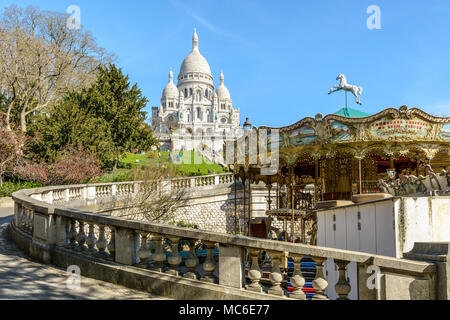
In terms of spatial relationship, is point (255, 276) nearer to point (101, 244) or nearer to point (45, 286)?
point (101, 244)

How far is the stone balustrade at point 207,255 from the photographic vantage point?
376cm

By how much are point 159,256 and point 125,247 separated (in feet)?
2.04

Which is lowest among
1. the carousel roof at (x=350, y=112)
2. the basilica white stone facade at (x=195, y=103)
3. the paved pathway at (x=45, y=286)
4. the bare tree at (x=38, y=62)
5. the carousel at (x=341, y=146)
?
the paved pathway at (x=45, y=286)

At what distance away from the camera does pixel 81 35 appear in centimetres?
3784

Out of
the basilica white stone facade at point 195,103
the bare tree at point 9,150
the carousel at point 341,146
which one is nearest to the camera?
the carousel at point 341,146

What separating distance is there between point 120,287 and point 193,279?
1166 millimetres

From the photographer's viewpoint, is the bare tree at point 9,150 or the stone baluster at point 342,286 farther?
the bare tree at point 9,150

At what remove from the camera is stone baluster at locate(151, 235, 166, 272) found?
5.12 meters

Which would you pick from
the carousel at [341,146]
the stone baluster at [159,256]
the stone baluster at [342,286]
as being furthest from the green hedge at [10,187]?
the stone baluster at [342,286]

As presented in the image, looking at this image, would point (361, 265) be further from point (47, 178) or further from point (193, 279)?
point (47, 178)

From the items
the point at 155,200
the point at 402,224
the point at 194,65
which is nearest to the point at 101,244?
the point at 402,224

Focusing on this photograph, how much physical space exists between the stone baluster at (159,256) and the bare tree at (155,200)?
12787 millimetres

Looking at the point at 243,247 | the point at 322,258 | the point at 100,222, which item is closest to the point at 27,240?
the point at 100,222

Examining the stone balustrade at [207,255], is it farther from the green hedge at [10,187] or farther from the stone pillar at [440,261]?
the green hedge at [10,187]
